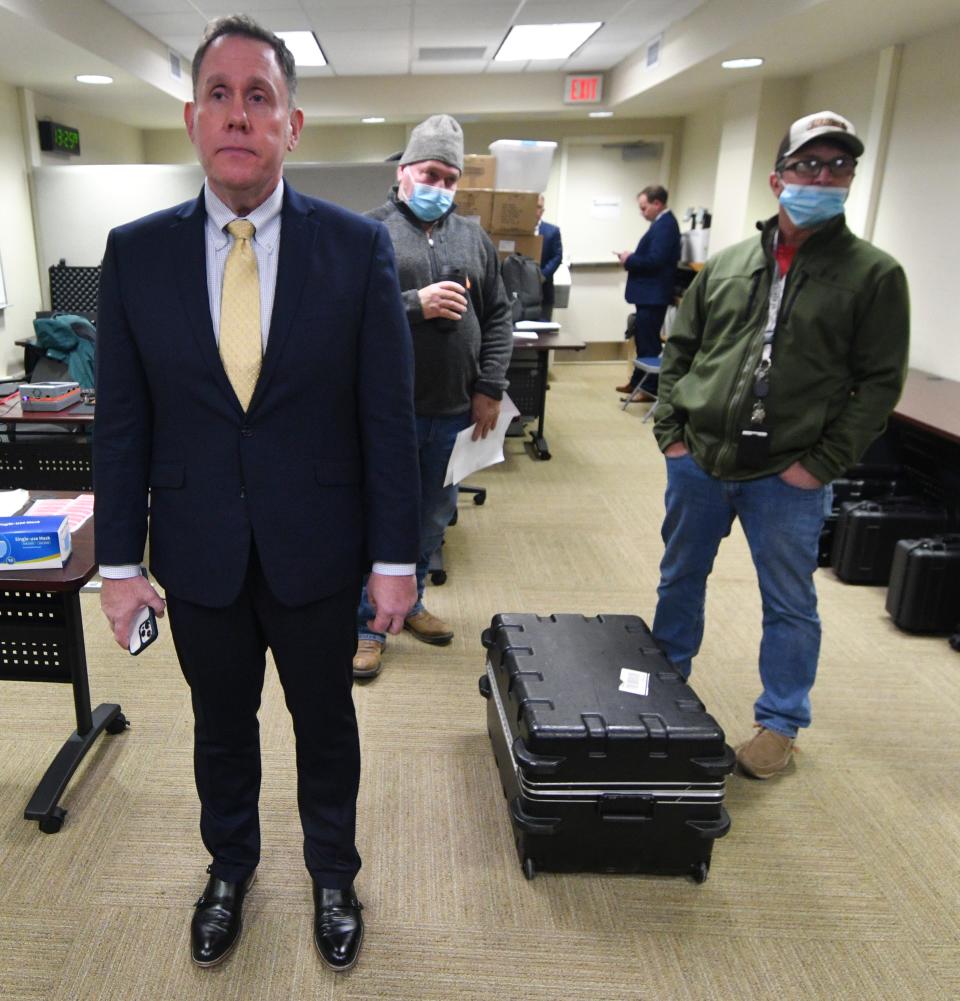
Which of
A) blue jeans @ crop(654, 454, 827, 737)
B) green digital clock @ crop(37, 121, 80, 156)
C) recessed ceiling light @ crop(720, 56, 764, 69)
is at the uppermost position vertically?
recessed ceiling light @ crop(720, 56, 764, 69)

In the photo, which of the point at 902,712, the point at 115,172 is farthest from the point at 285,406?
the point at 115,172

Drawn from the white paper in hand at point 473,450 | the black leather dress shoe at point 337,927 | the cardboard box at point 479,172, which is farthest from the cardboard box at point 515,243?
the black leather dress shoe at point 337,927

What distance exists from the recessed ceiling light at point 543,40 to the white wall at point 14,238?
3.39 metres

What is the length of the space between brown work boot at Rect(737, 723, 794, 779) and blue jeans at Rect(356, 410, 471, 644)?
3.27 feet

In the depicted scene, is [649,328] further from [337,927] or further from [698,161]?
[337,927]

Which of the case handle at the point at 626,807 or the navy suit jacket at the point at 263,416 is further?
the case handle at the point at 626,807

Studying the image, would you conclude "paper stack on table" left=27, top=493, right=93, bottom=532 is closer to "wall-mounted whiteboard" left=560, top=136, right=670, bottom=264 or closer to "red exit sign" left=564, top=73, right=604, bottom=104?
"red exit sign" left=564, top=73, right=604, bottom=104

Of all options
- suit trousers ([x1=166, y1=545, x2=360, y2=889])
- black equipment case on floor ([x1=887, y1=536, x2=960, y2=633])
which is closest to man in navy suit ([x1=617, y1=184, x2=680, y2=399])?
black equipment case on floor ([x1=887, y1=536, x2=960, y2=633])

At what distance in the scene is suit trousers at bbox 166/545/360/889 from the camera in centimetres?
123

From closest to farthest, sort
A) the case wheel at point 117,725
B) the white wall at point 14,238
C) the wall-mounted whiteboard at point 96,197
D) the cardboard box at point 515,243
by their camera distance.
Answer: the case wheel at point 117,725
the cardboard box at point 515,243
the white wall at point 14,238
the wall-mounted whiteboard at point 96,197

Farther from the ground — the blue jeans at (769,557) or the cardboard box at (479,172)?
the cardboard box at (479,172)

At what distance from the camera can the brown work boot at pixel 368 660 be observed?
2.31 meters

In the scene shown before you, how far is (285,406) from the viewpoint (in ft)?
3.63

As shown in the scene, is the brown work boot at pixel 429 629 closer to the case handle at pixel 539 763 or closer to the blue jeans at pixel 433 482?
the blue jeans at pixel 433 482
